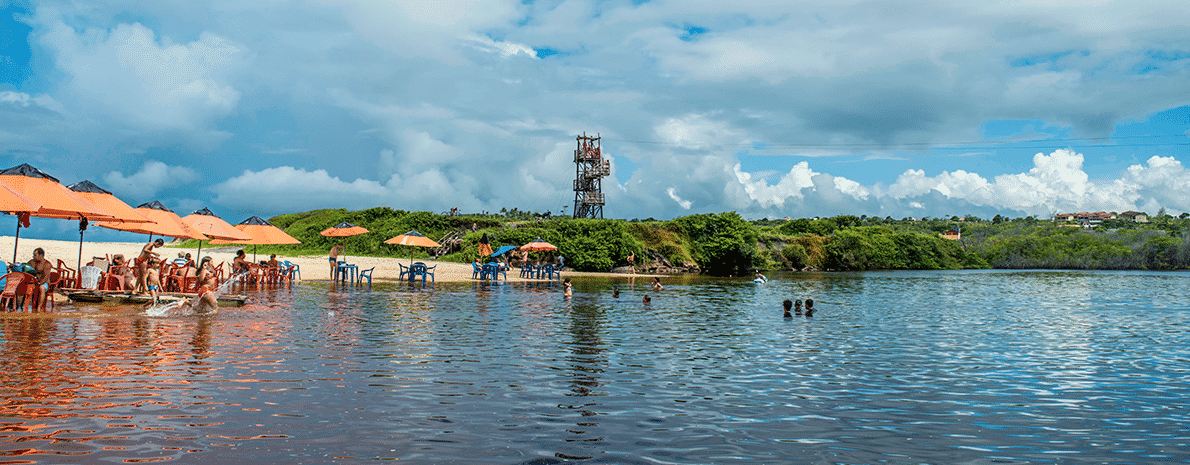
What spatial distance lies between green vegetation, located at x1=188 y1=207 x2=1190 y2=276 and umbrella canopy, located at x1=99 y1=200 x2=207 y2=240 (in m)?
23.3

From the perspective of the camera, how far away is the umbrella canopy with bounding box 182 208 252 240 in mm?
26125

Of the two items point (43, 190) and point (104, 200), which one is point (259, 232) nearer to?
point (104, 200)

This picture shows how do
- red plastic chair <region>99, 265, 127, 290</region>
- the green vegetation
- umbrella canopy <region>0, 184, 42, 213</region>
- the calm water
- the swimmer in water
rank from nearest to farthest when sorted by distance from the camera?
the calm water, umbrella canopy <region>0, 184, 42, 213</region>, the swimmer in water, red plastic chair <region>99, 265, 127, 290</region>, the green vegetation

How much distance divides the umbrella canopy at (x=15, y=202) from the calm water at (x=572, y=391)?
95.5 inches

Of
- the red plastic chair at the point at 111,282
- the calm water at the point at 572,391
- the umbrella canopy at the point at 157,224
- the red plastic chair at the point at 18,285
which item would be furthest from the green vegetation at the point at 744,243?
the calm water at the point at 572,391

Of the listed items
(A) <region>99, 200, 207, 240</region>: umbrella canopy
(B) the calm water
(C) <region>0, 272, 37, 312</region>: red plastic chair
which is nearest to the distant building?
(B) the calm water

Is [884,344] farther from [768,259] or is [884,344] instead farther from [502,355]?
[768,259]

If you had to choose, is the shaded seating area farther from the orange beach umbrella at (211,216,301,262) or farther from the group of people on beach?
the group of people on beach

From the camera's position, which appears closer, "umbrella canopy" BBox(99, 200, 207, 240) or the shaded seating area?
"umbrella canopy" BBox(99, 200, 207, 240)

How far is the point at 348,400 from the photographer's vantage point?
9094mm

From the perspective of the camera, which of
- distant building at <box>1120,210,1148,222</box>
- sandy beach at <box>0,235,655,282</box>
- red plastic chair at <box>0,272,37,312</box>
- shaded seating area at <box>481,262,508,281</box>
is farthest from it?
distant building at <box>1120,210,1148,222</box>

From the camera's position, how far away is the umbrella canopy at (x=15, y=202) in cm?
1512

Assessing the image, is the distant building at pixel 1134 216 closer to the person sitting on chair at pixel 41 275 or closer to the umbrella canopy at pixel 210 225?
the umbrella canopy at pixel 210 225

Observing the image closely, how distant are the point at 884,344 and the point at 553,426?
10548mm
